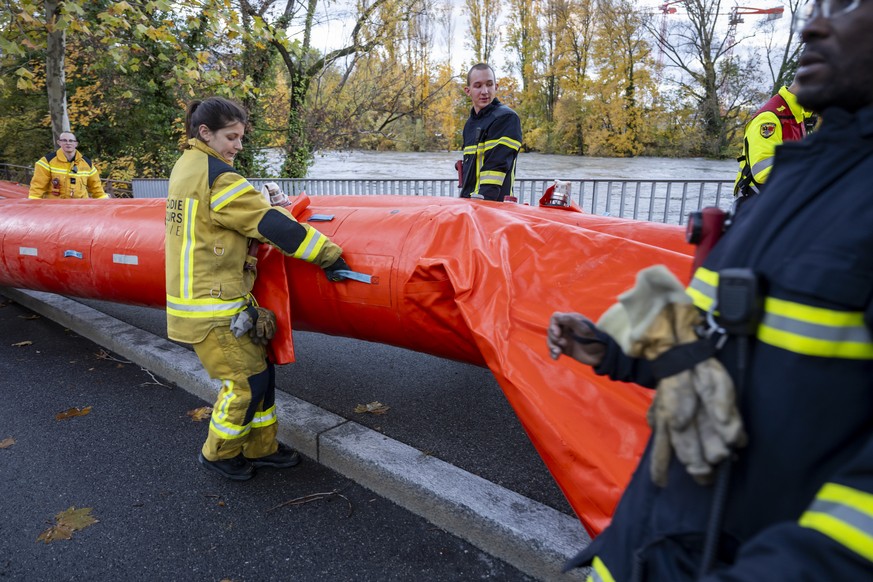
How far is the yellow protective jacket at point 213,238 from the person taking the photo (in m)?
2.92

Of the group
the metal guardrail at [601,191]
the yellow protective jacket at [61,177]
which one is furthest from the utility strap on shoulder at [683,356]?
the yellow protective jacket at [61,177]

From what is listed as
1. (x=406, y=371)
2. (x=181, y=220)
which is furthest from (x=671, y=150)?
(x=181, y=220)

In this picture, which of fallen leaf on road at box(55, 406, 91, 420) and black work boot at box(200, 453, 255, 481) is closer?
black work boot at box(200, 453, 255, 481)

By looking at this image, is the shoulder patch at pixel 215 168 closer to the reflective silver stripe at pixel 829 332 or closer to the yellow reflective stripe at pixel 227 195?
the yellow reflective stripe at pixel 227 195

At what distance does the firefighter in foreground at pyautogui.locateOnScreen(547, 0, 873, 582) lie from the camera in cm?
82

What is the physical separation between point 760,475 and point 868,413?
174mm

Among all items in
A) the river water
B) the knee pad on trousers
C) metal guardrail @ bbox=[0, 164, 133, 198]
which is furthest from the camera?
the river water

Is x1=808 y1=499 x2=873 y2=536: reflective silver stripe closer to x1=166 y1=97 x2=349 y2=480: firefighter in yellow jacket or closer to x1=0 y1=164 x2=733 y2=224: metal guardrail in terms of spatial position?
x1=166 y1=97 x2=349 y2=480: firefighter in yellow jacket

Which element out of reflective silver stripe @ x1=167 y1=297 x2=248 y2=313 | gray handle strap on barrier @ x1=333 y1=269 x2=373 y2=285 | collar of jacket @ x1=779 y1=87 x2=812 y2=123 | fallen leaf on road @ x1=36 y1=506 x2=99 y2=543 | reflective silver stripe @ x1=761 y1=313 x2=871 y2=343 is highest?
collar of jacket @ x1=779 y1=87 x2=812 y2=123

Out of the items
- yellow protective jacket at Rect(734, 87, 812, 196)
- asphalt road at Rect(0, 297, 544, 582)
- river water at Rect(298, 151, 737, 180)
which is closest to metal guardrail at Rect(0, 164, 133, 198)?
river water at Rect(298, 151, 737, 180)

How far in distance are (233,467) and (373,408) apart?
1.05 m

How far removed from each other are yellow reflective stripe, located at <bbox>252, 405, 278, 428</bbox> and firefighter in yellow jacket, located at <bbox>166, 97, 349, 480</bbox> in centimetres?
11

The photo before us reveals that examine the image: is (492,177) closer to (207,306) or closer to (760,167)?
(760,167)

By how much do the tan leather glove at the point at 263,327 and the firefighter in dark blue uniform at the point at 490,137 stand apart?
223cm
